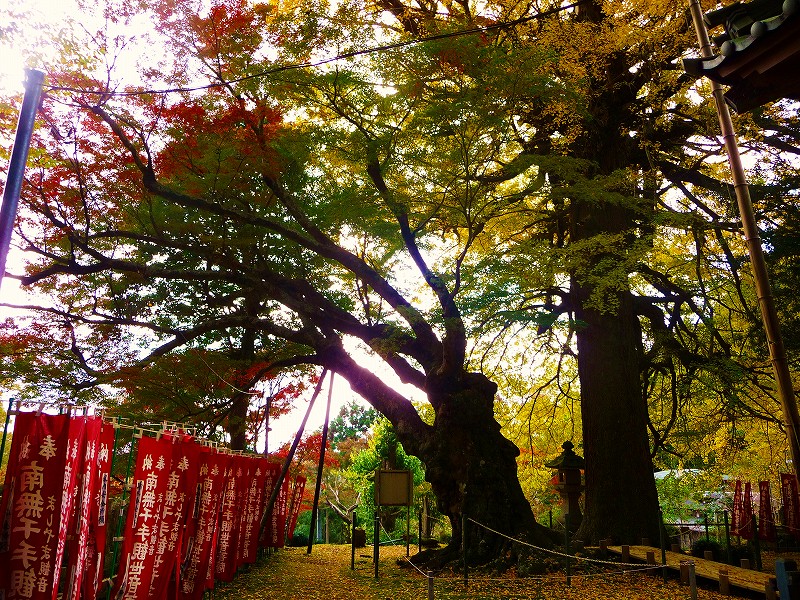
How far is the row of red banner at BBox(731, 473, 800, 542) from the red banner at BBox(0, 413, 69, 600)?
16627 millimetres

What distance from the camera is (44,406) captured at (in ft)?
18.8

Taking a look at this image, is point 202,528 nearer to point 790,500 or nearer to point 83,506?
point 83,506

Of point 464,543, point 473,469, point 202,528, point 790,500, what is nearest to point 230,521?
point 202,528

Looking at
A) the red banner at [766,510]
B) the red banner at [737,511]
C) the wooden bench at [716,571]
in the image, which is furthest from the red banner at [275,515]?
the red banner at [766,510]

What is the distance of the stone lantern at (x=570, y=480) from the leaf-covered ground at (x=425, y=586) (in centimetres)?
347

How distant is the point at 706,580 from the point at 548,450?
11.1 metres

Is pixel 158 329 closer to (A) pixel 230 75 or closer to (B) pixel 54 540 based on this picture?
(A) pixel 230 75

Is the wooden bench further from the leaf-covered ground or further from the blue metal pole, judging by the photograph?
the blue metal pole

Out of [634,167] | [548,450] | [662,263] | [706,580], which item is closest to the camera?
[706,580]

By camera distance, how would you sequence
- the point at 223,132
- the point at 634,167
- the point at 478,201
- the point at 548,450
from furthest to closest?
the point at 548,450 → the point at 634,167 → the point at 223,132 → the point at 478,201

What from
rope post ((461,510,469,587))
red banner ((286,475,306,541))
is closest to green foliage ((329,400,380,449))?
red banner ((286,475,306,541))

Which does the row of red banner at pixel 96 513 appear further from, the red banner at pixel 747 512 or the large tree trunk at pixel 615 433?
the red banner at pixel 747 512

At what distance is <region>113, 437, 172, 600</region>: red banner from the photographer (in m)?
6.64

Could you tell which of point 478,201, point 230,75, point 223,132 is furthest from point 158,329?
point 478,201
